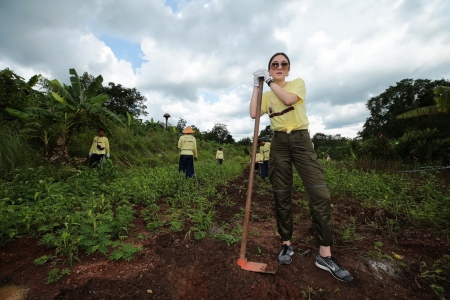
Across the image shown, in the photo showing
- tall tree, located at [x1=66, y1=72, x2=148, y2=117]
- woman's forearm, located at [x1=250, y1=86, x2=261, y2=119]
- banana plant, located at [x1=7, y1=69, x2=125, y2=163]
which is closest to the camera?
woman's forearm, located at [x1=250, y1=86, x2=261, y2=119]

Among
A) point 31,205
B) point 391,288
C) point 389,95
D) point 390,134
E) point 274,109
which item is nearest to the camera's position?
point 391,288

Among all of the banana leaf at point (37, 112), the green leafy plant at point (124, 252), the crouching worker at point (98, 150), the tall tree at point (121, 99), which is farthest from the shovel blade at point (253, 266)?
the tall tree at point (121, 99)

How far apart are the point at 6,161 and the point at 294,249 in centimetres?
696

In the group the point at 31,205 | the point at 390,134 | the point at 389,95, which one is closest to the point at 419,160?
the point at 31,205

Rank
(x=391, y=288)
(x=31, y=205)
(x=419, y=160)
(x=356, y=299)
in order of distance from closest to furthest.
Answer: (x=356, y=299) → (x=391, y=288) → (x=31, y=205) → (x=419, y=160)

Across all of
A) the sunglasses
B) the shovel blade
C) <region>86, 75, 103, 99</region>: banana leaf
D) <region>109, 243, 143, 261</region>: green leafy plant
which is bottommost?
the shovel blade

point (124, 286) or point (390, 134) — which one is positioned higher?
point (390, 134)

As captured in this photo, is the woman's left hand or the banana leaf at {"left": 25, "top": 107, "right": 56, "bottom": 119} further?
the banana leaf at {"left": 25, "top": 107, "right": 56, "bottom": 119}

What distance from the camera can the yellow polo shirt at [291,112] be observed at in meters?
2.35

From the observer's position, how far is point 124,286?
1929 millimetres

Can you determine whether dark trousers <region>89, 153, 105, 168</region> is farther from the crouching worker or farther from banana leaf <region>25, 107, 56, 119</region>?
banana leaf <region>25, 107, 56, 119</region>

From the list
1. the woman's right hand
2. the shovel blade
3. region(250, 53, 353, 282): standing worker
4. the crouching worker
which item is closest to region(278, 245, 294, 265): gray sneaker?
region(250, 53, 353, 282): standing worker

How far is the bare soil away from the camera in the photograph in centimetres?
191

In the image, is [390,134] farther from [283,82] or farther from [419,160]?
[283,82]
